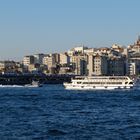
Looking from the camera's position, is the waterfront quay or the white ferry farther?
the waterfront quay

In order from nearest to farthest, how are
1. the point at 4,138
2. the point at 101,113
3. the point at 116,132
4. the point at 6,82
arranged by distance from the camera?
the point at 4,138 < the point at 116,132 < the point at 101,113 < the point at 6,82

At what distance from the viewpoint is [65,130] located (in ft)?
109

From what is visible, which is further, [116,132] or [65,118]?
[65,118]

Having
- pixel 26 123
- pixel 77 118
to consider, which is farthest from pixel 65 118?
pixel 26 123

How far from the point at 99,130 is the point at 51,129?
7.58 feet

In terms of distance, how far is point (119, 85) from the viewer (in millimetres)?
112188

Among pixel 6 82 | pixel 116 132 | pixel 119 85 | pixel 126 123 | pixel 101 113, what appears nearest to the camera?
pixel 116 132

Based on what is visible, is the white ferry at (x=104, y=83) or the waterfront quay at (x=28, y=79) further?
the waterfront quay at (x=28, y=79)

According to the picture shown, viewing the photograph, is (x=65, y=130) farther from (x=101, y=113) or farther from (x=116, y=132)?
(x=101, y=113)

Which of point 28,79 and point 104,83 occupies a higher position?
point 28,79

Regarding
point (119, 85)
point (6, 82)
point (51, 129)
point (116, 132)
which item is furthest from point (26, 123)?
point (6, 82)

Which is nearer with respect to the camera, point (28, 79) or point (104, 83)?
point (104, 83)

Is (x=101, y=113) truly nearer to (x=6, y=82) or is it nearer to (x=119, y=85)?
(x=119, y=85)

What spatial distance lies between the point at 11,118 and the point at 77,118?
372 cm
